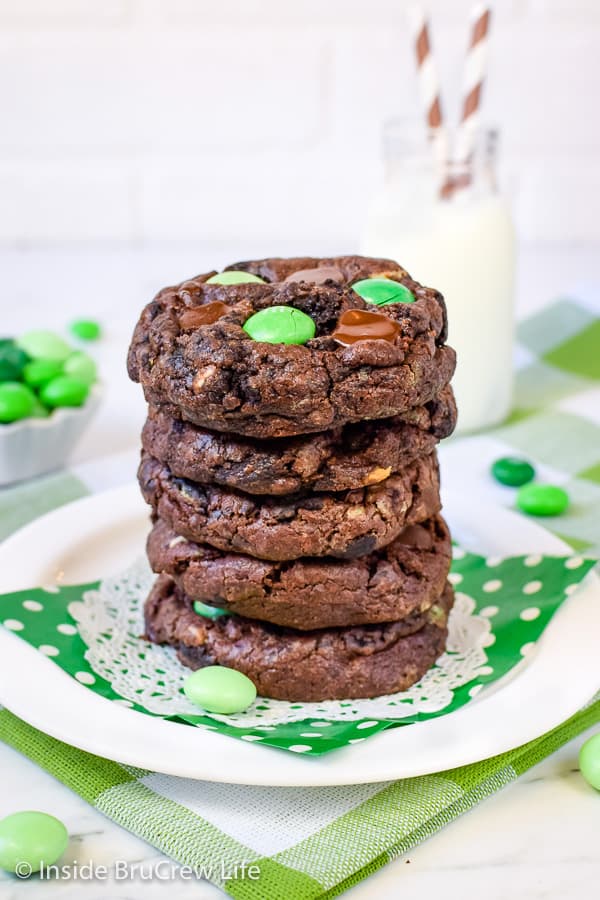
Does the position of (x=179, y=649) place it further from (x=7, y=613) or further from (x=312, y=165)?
(x=312, y=165)

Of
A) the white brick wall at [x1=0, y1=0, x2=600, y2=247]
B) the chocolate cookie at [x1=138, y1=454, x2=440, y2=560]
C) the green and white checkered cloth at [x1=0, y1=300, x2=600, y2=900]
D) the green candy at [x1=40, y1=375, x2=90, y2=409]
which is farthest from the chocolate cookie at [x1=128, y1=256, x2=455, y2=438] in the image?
the white brick wall at [x1=0, y1=0, x2=600, y2=247]

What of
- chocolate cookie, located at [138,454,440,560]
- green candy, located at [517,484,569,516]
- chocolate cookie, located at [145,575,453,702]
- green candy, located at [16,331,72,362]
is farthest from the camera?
green candy, located at [16,331,72,362]

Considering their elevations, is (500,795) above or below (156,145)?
below

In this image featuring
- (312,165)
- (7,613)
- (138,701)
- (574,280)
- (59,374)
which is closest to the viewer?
(138,701)

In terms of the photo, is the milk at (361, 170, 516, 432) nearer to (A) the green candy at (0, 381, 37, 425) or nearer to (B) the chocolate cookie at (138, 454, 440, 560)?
(A) the green candy at (0, 381, 37, 425)

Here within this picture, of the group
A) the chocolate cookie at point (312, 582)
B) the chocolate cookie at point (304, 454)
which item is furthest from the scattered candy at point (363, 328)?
the chocolate cookie at point (312, 582)

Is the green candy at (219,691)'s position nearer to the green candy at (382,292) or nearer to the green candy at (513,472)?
the green candy at (382,292)

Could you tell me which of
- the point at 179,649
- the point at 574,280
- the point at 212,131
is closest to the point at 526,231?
the point at 574,280
